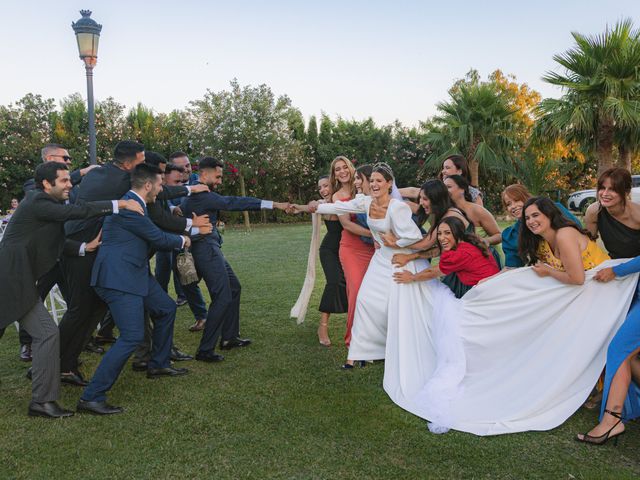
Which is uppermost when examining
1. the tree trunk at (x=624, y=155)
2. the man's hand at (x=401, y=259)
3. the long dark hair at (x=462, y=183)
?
the tree trunk at (x=624, y=155)

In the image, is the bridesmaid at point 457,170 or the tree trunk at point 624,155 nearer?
the bridesmaid at point 457,170

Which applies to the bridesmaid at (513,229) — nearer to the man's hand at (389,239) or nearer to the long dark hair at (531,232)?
the long dark hair at (531,232)

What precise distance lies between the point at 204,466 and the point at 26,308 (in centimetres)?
213

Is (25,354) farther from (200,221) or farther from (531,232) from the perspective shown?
(531,232)

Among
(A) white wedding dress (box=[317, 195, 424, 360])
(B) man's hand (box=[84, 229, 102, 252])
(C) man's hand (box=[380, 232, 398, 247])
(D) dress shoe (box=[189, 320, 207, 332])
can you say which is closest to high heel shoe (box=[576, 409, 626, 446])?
(A) white wedding dress (box=[317, 195, 424, 360])

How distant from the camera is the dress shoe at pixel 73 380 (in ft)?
18.4

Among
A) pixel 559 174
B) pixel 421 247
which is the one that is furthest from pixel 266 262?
pixel 559 174

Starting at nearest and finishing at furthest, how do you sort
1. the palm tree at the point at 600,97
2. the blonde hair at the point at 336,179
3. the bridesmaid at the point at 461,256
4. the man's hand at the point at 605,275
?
the man's hand at the point at 605,275 < the bridesmaid at the point at 461,256 < the blonde hair at the point at 336,179 < the palm tree at the point at 600,97

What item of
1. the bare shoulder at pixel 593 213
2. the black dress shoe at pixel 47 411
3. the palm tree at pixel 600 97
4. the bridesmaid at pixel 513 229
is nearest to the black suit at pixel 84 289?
the black dress shoe at pixel 47 411

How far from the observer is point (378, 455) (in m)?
3.95

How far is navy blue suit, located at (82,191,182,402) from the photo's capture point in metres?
4.81

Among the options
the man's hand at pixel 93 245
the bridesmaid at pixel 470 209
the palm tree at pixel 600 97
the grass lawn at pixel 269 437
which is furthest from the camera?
the palm tree at pixel 600 97

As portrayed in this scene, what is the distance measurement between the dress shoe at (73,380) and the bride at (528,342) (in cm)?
304

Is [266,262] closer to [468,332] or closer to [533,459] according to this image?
[468,332]
